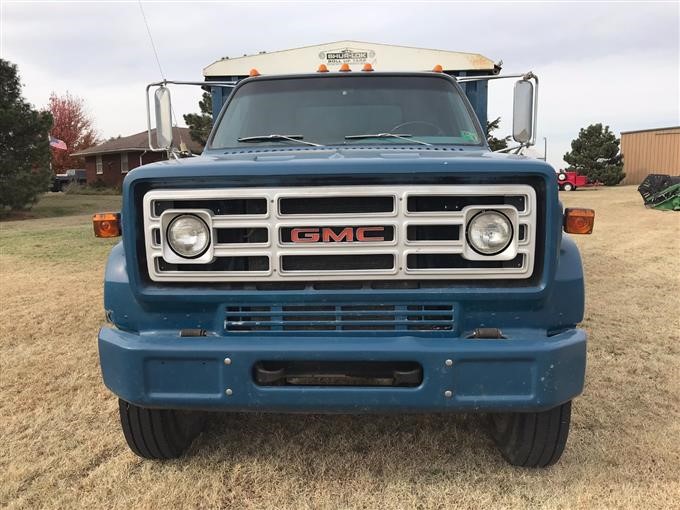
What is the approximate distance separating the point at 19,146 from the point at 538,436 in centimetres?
1932

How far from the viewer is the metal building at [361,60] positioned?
563 centimetres

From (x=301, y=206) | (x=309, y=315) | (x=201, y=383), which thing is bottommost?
(x=201, y=383)

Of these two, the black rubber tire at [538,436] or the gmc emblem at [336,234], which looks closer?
the gmc emblem at [336,234]

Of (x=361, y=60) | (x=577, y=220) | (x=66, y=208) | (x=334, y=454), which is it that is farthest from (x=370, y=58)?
(x=66, y=208)

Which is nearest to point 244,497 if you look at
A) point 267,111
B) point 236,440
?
point 236,440

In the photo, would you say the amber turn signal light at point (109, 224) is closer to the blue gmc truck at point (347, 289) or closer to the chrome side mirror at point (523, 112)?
the blue gmc truck at point (347, 289)

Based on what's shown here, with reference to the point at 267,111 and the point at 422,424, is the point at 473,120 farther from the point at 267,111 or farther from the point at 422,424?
the point at 422,424

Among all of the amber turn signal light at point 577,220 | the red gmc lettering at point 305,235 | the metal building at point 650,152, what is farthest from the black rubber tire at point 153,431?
the metal building at point 650,152

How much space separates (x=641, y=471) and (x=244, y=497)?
6.29 feet

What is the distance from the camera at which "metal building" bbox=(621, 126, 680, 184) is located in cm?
3653

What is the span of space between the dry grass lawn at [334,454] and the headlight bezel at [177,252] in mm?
1111

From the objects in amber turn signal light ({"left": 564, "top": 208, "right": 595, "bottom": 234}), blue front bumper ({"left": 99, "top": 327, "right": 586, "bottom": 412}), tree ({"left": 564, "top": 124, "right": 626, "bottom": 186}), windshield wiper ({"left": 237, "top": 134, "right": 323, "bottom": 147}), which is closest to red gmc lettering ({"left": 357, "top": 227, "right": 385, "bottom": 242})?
blue front bumper ({"left": 99, "top": 327, "right": 586, "bottom": 412})

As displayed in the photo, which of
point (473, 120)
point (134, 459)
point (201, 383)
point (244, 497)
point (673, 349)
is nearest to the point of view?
point (201, 383)

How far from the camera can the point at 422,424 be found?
3.41 metres
